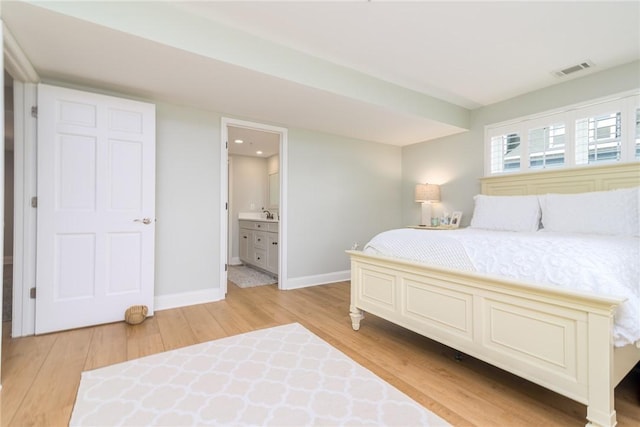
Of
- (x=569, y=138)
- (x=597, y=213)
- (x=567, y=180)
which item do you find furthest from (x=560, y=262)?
(x=569, y=138)

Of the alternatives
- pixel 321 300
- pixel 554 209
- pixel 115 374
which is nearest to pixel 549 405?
pixel 554 209

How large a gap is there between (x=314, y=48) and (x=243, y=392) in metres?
2.60

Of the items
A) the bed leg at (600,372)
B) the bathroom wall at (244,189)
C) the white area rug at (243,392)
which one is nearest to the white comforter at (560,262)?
the bed leg at (600,372)

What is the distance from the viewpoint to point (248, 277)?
15.3 ft

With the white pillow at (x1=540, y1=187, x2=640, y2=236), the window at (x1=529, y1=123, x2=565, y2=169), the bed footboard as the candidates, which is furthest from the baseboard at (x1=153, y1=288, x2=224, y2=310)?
the window at (x1=529, y1=123, x2=565, y2=169)

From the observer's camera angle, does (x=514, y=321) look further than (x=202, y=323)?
No

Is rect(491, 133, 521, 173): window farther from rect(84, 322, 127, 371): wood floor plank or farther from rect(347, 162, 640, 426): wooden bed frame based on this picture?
rect(84, 322, 127, 371): wood floor plank

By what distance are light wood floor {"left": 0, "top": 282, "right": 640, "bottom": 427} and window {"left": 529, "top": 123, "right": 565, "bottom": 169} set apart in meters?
2.25

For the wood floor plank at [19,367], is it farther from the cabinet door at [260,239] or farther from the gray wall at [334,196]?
the cabinet door at [260,239]

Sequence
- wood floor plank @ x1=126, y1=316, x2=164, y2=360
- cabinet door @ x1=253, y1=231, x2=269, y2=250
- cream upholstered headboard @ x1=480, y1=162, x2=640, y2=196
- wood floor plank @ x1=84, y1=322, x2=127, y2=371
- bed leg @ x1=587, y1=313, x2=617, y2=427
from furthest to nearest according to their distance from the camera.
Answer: cabinet door @ x1=253, y1=231, x2=269, y2=250
cream upholstered headboard @ x1=480, y1=162, x2=640, y2=196
wood floor plank @ x1=126, y1=316, x2=164, y2=360
wood floor plank @ x1=84, y1=322, x2=127, y2=371
bed leg @ x1=587, y1=313, x2=617, y2=427

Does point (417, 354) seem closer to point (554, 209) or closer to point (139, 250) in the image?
point (554, 209)

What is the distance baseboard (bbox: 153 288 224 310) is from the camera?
3115mm

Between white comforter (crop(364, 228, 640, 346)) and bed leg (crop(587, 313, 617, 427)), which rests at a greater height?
white comforter (crop(364, 228, 640, 346))

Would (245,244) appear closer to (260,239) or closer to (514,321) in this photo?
(260,239)
